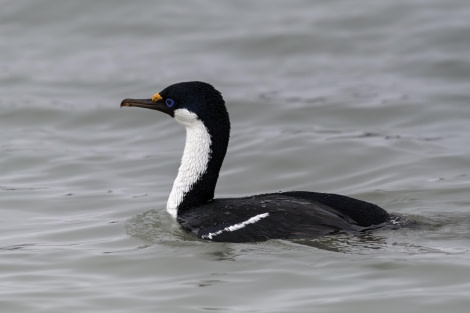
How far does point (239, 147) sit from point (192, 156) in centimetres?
362

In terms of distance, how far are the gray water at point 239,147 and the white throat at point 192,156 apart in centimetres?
34

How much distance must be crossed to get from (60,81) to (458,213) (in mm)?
8129

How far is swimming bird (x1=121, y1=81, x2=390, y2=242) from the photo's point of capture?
7.64 meters

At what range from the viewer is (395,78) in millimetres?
14836

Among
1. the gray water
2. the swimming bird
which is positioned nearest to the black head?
the swimming bird

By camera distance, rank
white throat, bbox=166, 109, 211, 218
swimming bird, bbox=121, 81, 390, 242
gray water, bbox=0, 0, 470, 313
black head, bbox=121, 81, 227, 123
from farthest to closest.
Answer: white throat, bbox=166, 109, 211, 218, black head, bbox=121, 81, 227, 123, swimming bird, bbox=121, 81, 390, 242, gray water, bbox=0, 0, 470, 313

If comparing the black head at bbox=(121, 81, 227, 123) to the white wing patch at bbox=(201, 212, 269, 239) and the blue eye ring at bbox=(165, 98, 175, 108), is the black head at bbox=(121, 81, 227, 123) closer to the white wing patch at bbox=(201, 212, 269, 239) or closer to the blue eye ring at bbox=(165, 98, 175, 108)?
the blue eye ring at bbox=(165, 98, 175, 108)

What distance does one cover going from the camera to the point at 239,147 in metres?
12.1

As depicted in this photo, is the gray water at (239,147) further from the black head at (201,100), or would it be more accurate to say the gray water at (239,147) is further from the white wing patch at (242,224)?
the black head at (201,100)

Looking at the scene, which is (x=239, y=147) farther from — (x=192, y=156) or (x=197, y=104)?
(x=197, y=104)

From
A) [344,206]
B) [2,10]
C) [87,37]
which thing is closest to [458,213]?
[344,206]

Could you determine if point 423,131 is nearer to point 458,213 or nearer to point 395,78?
point 395,78

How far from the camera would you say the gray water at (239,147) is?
22.6 ft

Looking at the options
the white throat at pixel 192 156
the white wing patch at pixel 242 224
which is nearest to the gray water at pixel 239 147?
the white wing patch at pixel 242 224
